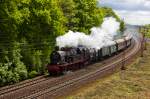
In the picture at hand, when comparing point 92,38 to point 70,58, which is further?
point 92,38

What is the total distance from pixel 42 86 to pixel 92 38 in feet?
67.0

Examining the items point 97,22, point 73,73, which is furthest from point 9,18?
point 97,22

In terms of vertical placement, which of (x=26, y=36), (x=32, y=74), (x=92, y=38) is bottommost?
(x=32, y=74)

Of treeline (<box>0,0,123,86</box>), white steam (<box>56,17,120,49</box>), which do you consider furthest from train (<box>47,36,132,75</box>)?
treeline (<box>0,0,123,86</box>)

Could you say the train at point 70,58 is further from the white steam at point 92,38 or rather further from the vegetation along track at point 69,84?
the vegetation along track at point 69,84

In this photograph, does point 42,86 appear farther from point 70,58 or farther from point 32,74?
point 70,58

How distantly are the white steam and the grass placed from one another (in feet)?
24.5

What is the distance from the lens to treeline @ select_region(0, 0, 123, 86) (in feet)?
144

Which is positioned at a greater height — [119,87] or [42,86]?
[42,86]

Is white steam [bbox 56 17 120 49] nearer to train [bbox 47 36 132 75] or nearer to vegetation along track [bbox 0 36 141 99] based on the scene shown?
train [bbox 47 36 132 75]

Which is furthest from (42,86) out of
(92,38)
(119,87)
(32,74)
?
(92,38)

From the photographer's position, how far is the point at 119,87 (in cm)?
4159

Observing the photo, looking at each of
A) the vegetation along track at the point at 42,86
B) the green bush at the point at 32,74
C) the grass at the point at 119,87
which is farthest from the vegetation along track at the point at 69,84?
the green bush at the point at 32,74

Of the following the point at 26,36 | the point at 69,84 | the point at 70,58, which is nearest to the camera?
the point at 69,84
